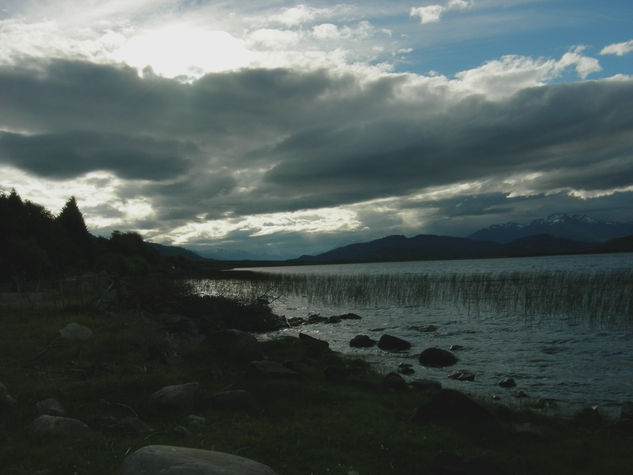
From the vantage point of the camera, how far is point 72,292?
3184 centimetres

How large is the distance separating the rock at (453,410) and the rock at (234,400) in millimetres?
4305

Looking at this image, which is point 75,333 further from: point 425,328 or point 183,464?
point 425,328

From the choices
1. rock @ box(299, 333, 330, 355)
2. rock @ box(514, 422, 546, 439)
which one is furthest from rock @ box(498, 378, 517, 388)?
rock @ box(299, 333, 330, 355)

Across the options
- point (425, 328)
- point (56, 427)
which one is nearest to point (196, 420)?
point (56, 427)

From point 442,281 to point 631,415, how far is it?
43.8 m

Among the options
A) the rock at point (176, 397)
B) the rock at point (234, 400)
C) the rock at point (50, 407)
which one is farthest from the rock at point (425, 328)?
the rock at point (50, 407)

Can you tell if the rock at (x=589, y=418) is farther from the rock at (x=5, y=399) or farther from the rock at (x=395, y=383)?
the rock at (x=5, y=399)

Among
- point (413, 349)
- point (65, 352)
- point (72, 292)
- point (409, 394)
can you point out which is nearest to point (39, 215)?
point (72, 292)

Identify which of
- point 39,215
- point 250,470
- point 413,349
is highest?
point 39,215

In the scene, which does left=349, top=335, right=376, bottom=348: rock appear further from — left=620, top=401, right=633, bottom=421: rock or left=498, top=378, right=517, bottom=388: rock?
left=620, top=401, right=633, bottom=421: rock

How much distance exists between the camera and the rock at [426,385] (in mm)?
13695

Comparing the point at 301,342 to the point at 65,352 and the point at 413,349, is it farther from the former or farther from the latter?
the point at 65,352

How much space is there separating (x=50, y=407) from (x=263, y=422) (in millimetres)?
5156

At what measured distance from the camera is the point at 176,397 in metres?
10.6
